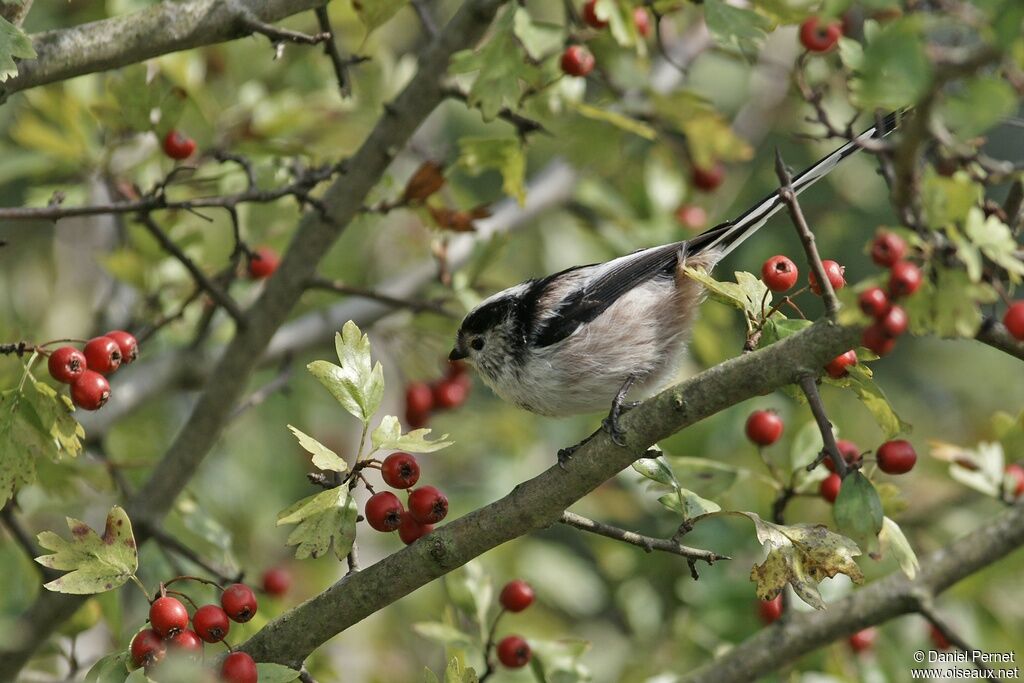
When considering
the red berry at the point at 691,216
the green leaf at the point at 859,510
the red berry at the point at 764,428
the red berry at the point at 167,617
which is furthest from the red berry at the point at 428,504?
the red berry at the point at 691,216

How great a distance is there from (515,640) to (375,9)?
2171 millimetres

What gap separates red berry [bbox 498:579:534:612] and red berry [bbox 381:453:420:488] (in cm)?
87

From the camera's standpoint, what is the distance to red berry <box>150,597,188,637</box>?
2.52m

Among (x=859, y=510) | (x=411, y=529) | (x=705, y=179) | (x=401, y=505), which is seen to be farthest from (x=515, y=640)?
(x=705, y=179)

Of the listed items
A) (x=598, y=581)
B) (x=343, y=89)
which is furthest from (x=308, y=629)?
(x=598, y=581)

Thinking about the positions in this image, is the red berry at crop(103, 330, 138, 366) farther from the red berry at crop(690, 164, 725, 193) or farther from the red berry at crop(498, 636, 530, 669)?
the red berry at crop(690, 164, 725, 193)

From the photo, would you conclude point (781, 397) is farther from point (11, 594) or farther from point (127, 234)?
point (11, 594)

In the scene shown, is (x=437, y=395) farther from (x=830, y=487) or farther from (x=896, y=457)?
(x=896, y=457)

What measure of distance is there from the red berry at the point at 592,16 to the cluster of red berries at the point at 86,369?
1.95 metres

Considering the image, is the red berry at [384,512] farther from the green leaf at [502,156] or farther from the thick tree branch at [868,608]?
the green leaf at [502,156]

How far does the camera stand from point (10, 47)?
2566 mm

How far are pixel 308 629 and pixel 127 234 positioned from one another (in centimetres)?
286

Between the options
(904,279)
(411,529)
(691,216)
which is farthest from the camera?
(691,216)

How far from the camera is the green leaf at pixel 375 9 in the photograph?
354 centimetres
